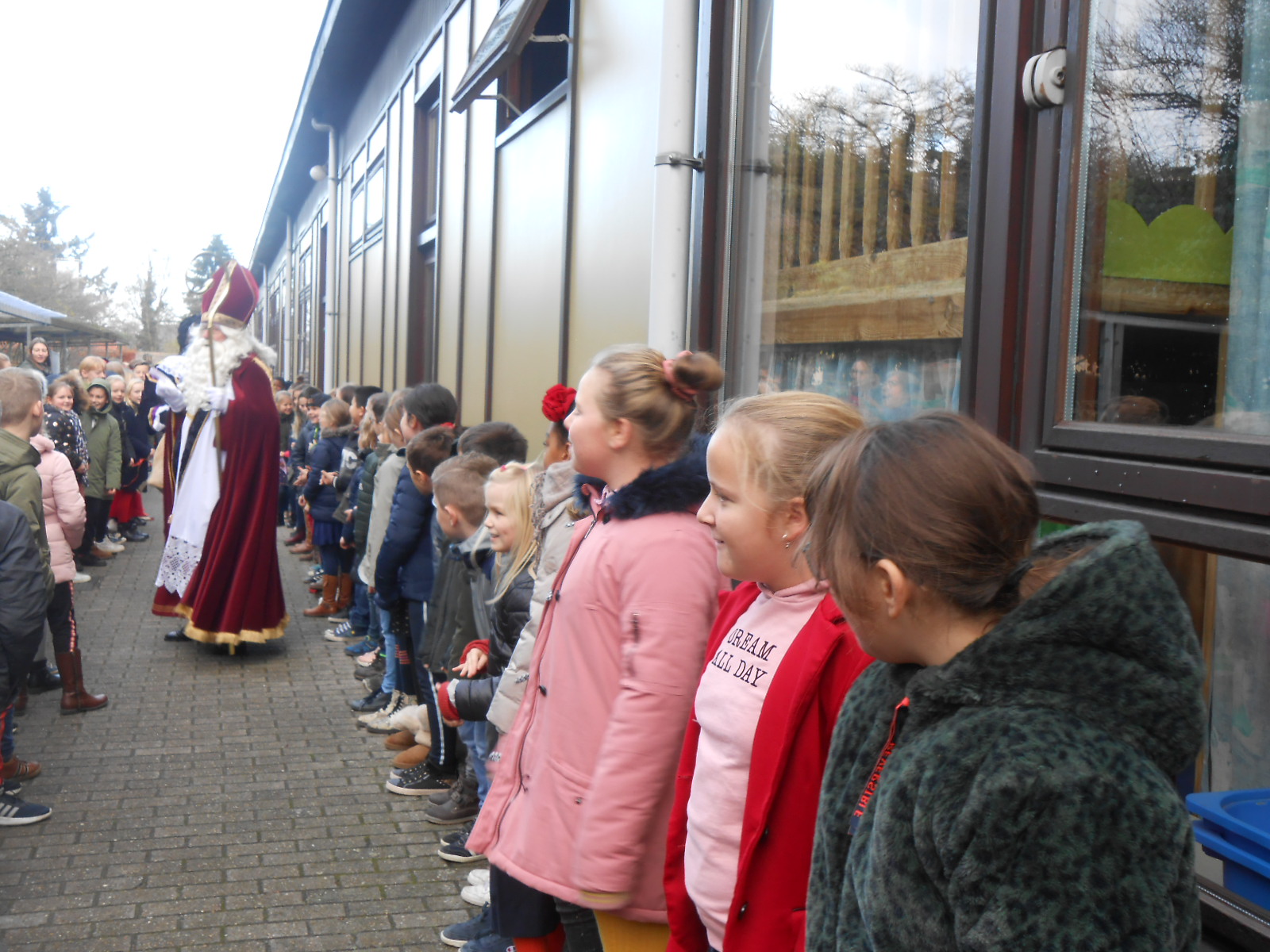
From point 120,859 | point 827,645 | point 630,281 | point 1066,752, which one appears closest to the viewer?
point 1066,752

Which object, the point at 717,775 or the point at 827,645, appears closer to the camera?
the point at 827,645

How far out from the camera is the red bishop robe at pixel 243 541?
7316 millimetres

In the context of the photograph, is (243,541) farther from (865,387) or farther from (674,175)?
(865,387)

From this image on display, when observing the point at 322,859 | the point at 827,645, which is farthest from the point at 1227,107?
the point at 322,859

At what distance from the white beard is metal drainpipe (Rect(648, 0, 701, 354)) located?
430 cm

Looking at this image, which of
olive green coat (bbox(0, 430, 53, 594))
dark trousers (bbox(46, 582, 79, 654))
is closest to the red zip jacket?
olive green coat (bbox(0, 430, 53, 594))

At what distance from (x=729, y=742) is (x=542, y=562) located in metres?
1.22

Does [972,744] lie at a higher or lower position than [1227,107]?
lower

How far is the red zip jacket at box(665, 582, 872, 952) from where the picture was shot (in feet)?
6.04

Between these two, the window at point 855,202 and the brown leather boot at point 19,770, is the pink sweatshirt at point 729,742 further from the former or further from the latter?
the brown leather boot at point 19,770

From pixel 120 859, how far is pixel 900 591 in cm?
383

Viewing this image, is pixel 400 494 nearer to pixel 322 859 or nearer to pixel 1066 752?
pixel 322 859

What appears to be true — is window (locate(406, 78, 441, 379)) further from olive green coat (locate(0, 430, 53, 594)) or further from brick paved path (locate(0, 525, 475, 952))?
olive green coat (locate(0, 430, 53, 594))

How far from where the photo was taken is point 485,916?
145 inches
